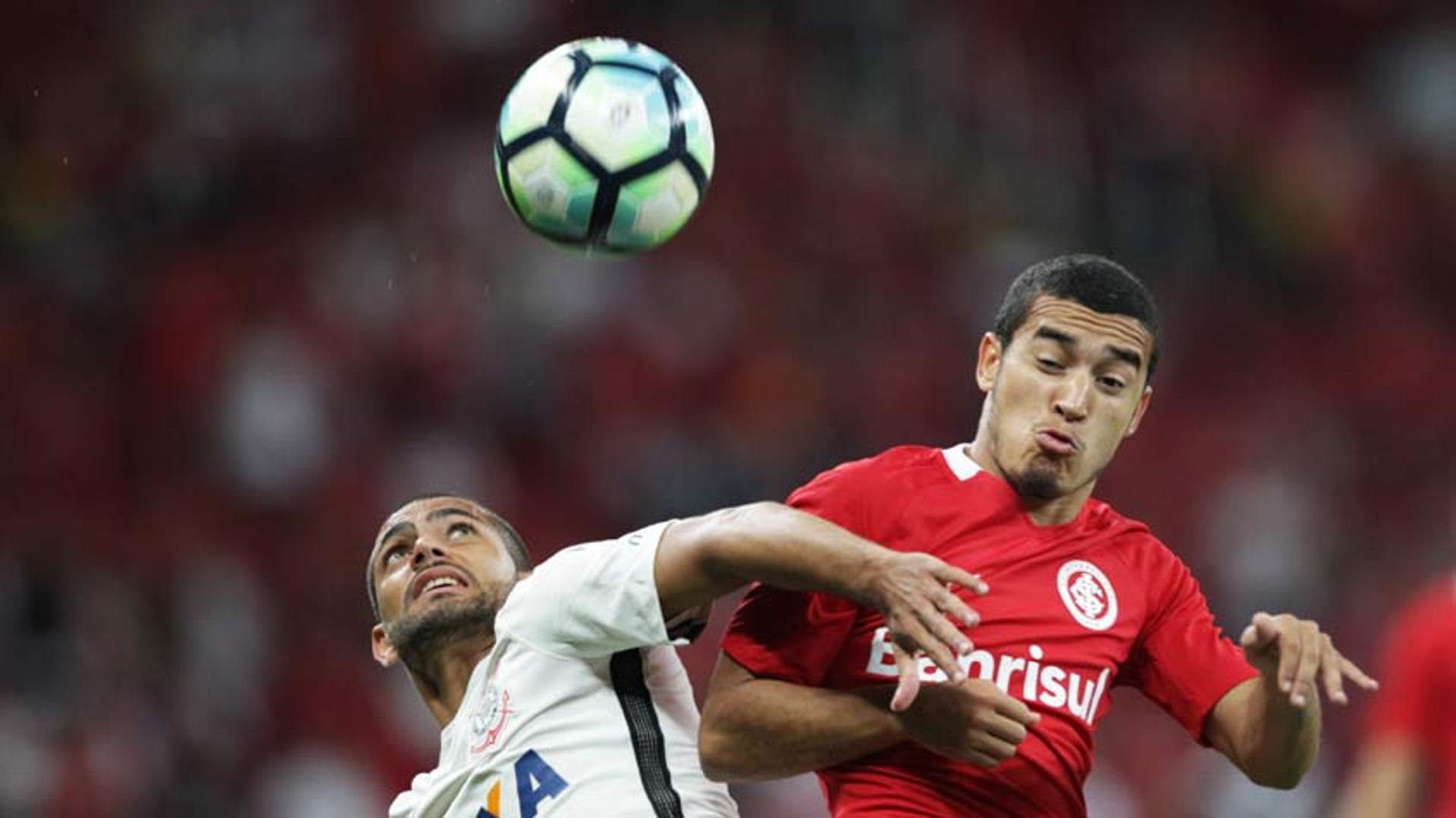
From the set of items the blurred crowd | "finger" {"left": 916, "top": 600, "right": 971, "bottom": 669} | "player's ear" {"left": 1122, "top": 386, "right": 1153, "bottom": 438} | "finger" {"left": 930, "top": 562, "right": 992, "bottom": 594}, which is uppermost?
"player's ear" {"left": 1122, "top": 386, "right": 1153, "bottom": 438}

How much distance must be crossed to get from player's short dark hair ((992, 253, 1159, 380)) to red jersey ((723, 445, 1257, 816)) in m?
0.26

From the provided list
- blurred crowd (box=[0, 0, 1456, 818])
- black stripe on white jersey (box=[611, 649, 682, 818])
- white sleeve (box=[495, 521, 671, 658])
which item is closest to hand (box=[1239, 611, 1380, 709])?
white sleeve (box=[495, 521, 671, 658])

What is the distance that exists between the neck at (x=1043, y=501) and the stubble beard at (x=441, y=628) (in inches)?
44.8

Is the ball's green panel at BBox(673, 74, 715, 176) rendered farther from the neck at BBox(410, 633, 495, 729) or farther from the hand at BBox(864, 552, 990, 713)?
the hand at BBox(864, 552, 990, 713)

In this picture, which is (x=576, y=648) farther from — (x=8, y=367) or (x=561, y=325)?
(x=8, y=367)

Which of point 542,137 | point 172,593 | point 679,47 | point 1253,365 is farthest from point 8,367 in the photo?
point 542,137

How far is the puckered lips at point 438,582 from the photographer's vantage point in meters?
4.44

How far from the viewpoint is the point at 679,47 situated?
12648 millimetres

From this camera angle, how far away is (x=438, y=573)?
4.46 m

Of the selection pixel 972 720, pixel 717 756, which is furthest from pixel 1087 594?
pixel 717 756

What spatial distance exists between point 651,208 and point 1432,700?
1.73 meters

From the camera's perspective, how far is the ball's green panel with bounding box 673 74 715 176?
4.52 metres

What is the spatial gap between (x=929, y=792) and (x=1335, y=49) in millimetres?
10206

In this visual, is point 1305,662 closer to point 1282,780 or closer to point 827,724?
point 1282,780
